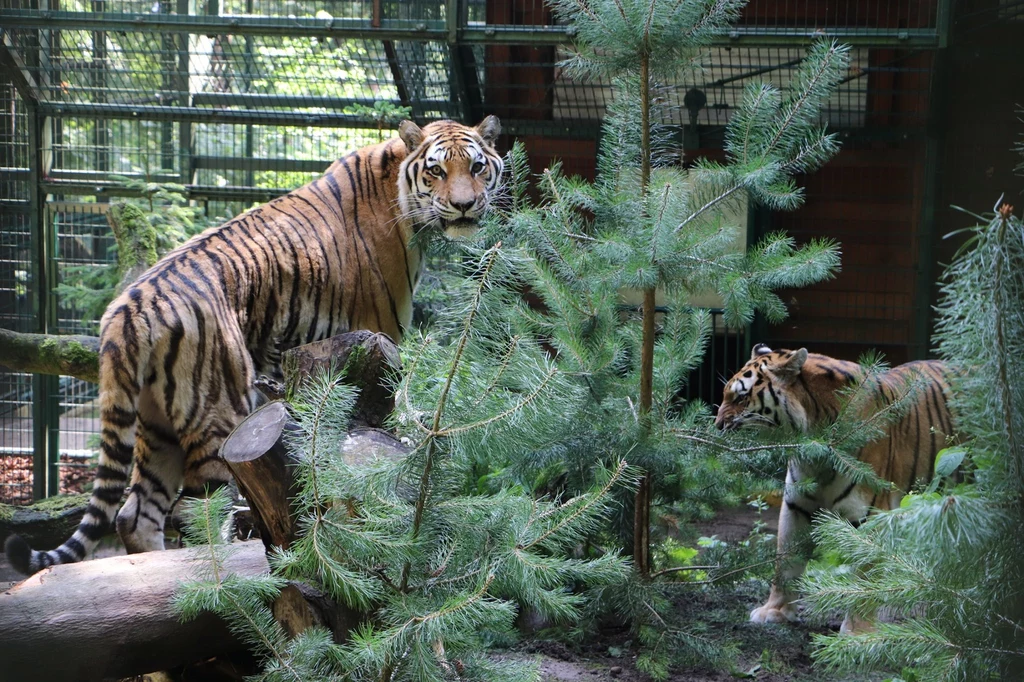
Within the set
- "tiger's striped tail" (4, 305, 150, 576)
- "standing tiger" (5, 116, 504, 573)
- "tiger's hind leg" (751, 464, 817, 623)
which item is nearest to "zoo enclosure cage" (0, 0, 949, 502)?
"standing tiger" (5, 116, 504, 573)

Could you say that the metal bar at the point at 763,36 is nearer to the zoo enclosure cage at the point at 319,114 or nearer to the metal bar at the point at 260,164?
Answer: the zoo enclosure cage at the point at 319,114

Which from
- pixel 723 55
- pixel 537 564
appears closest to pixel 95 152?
pixel 723 55

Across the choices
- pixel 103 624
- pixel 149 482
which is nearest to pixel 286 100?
pixel 149 482

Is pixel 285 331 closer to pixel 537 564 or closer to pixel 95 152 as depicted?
pixel 537 564

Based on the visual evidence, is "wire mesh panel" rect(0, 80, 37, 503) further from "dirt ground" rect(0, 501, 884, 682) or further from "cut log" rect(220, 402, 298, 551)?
"cut log" rect(220, 402, 298, 551)

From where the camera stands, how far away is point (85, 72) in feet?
22.9

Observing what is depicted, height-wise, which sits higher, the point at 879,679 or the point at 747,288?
the point at 747,288

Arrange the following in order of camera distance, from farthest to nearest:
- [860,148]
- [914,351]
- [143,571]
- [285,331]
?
[860,148]
[914,351]
[285,331]
[143,571]

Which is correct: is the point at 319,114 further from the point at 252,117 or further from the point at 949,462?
the point at 949,462

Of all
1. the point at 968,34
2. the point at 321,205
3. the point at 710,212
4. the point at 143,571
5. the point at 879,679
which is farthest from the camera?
the point at 968,34

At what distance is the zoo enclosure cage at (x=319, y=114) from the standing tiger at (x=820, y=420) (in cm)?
182

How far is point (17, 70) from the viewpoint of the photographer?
6.65 metres

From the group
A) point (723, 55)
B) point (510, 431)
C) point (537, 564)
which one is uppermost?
point (723, 55)

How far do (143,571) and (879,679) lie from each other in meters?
2.57
